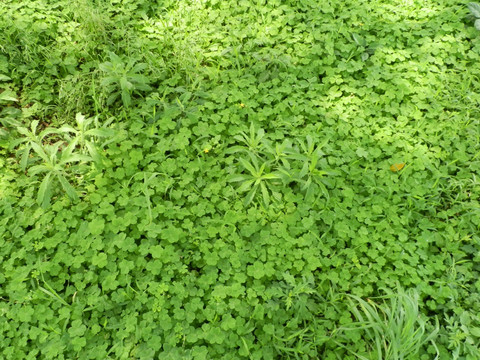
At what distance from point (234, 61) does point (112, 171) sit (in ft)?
6.02

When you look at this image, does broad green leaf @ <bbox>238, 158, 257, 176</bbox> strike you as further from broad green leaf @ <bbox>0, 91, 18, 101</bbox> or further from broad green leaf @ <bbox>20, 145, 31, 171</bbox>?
broad green leaf @ <bbox>0, 91, 18, 101</bbox>

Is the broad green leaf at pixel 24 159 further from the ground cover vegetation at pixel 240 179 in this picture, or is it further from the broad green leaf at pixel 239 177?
the broad green leaf at pixel 239 177

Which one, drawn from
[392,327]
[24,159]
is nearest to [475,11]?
[392,327]

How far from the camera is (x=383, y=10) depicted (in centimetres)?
457

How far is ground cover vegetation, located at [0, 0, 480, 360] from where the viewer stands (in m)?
2.68

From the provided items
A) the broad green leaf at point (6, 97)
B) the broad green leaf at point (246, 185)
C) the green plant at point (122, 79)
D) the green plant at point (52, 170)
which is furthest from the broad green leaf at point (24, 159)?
the broad green leaf at point (246, 185)

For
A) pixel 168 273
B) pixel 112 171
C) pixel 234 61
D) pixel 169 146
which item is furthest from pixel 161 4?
pixel 168 273

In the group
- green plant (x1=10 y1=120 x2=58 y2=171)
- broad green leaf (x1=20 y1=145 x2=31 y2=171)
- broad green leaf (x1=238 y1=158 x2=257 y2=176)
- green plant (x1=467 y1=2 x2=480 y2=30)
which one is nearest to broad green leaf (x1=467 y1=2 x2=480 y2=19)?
green plant (x1=467 y1=2 x2=480 y2=30)

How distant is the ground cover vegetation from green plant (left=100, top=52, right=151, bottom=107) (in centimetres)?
2

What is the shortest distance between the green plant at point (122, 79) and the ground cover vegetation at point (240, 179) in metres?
0.02

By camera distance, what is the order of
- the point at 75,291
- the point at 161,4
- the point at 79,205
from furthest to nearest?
the point at 161,4, the point at 79,205, the point at 75,291

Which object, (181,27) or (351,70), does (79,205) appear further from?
(351,70)

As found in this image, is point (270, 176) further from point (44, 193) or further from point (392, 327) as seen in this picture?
point (44, 193)

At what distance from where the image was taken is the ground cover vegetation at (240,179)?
8.80 feet
